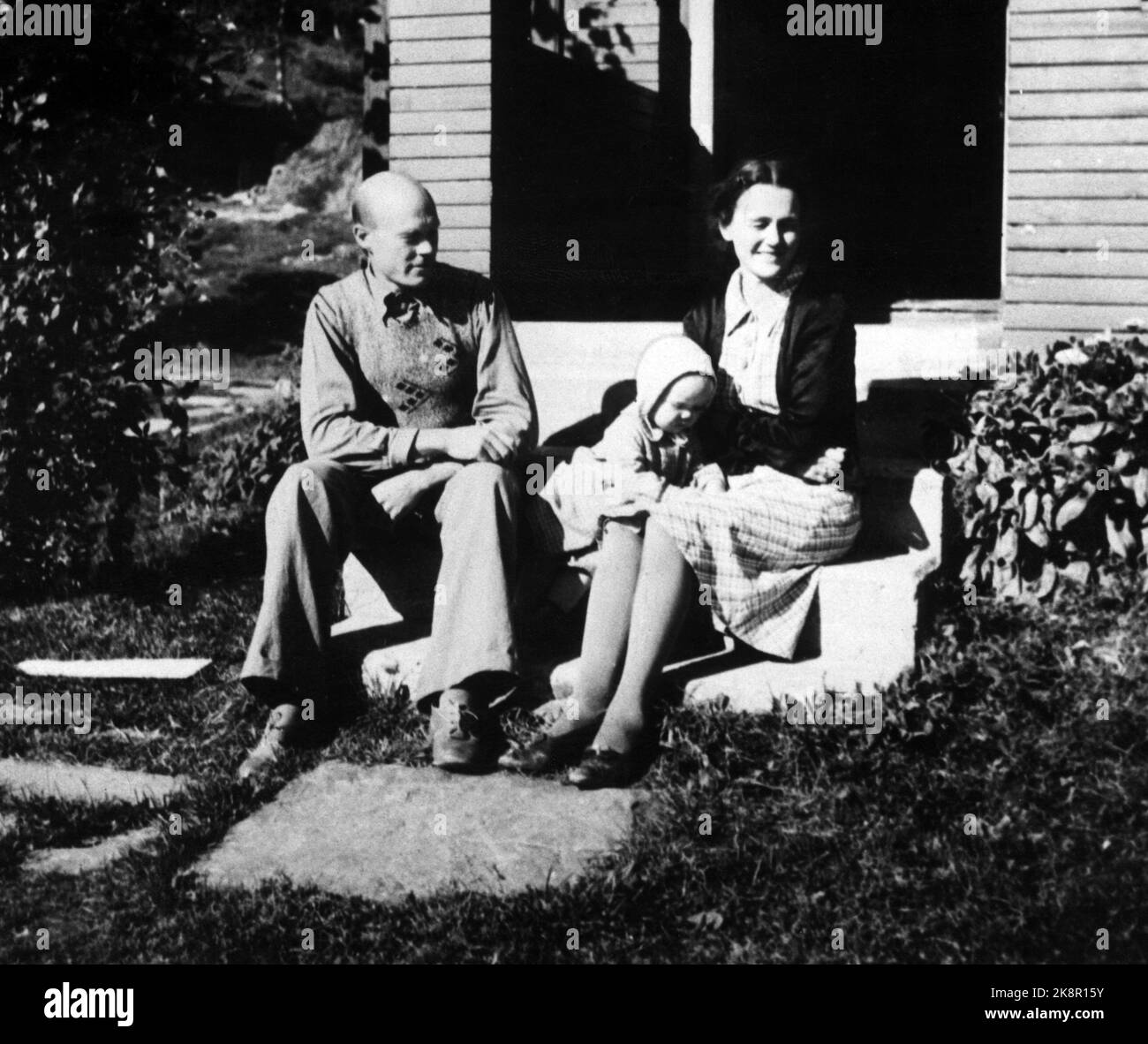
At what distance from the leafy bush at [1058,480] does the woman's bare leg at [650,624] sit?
1.38m

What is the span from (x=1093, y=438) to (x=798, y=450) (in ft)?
3.78

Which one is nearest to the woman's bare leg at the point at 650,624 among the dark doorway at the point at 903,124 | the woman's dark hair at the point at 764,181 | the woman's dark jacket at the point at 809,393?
the woman's dark jacket at the point at 809,393

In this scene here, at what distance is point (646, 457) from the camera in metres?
4.16

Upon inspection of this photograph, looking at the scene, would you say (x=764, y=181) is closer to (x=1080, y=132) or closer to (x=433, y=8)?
(x=1080, y=132)

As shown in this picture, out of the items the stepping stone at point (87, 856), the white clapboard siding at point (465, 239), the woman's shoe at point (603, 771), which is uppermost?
the white clapboard siding at point (465, 239)

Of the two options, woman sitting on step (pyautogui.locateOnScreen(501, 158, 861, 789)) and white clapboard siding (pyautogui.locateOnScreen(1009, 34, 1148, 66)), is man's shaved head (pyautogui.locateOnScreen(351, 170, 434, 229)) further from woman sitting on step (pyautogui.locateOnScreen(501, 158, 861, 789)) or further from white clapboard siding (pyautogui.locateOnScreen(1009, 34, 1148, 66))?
white clapboard siding (pyautogui.locateOnScreen(1009, 34, 1148, 66))

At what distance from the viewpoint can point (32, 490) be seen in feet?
18.4

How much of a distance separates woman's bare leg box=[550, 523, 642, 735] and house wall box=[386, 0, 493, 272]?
3.12 m

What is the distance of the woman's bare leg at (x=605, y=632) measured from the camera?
12.9 ft

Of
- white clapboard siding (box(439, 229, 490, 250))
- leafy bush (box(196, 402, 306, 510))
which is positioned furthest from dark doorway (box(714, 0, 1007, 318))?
leafy bush (box(196, 402, 306, 510))

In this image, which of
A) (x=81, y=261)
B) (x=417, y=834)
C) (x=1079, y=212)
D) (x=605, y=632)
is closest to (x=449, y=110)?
(x=81, y=261)

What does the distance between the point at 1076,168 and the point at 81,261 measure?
4.10 meters

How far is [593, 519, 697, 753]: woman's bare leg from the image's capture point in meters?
3.88

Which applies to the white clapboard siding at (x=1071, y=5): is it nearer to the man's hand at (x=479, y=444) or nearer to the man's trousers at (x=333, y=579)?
the man's hand at (x=479, y=444)
